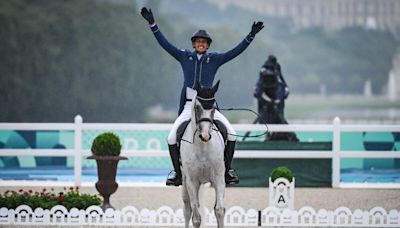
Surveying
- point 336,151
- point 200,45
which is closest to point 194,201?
point 200,45

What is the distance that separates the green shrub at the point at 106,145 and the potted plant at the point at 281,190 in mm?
2333

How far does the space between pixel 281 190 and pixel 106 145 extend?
8.43ft

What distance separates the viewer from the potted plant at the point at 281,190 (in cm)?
1210

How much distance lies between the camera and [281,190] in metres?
12.2

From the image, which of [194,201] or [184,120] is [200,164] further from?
[184,120]

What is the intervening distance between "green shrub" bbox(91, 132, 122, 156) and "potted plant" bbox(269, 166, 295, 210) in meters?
2.33

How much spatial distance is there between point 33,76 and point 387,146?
19350mm

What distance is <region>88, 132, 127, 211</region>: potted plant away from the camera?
13266 millimetres

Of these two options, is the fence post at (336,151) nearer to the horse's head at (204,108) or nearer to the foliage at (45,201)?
the foliage at (45,201)

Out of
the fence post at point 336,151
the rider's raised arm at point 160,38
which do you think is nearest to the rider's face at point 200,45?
the rider's raised arm at point 160,38

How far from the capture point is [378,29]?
1596 inches

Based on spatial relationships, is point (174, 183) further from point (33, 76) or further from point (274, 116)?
point (33, 76)

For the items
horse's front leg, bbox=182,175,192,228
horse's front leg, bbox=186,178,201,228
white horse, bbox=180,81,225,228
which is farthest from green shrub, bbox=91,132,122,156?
horse's front leg, bbox=186,178,201,228

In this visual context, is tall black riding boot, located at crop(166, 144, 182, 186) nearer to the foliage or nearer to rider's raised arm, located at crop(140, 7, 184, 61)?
rider's raised arm, located at crop(140, 7, 184, 61)
